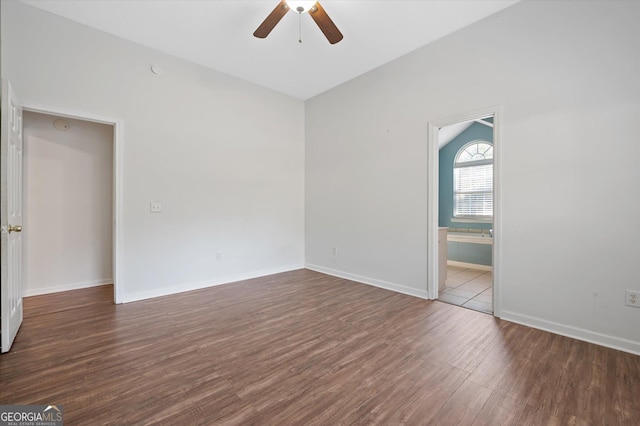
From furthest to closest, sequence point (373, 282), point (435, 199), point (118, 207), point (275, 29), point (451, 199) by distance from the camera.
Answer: point (451, 199), point (373, 282), point (435, 199), point (118, 207), point (275, 29)

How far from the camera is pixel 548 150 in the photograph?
261cm

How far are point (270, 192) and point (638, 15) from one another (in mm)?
4389

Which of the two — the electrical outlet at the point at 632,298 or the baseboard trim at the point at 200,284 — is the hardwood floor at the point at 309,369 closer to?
the baseboard trim at the point at 200,284

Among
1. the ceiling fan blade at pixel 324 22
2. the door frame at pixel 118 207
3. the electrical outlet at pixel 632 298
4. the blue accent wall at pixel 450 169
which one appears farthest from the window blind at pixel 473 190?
the door frame at pixel 118 207

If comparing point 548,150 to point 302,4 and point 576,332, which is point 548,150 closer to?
point 576,332

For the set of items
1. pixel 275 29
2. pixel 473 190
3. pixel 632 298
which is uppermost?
pixel 275 29

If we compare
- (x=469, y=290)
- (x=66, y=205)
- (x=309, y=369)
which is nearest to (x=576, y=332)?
(x=469, y=290)

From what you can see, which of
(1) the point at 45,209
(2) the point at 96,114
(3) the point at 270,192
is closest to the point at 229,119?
(3) the point at 270,192

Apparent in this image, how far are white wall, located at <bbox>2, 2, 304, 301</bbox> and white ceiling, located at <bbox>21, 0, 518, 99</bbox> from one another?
0.28m

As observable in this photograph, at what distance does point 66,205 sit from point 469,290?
5.69m

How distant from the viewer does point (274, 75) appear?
168 inches

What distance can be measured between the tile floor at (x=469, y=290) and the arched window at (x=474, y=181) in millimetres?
1504

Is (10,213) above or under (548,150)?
under

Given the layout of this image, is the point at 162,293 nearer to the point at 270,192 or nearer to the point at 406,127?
the point at 270,192
